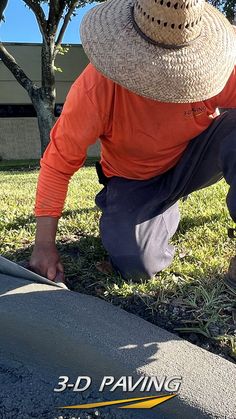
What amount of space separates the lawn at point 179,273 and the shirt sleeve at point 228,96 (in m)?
0.78

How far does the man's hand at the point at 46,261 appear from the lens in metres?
2.35

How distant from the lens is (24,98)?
62.3ft

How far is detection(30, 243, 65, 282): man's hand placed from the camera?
2346 mm

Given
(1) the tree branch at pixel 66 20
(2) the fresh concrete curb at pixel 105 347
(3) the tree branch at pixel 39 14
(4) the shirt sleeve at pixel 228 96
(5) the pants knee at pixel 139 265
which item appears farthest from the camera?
(1) the tree branch at pixel 66 20

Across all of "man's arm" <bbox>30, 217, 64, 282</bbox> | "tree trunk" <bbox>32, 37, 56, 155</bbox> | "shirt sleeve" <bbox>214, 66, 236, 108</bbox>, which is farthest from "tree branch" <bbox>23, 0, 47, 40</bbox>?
"man's arm" <bbox>30, 217, 64, 282</bbox>

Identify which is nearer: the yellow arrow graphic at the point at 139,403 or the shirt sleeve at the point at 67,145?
the yellow arrow graphic at the point at 139,403

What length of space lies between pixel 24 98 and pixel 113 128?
17.6 m

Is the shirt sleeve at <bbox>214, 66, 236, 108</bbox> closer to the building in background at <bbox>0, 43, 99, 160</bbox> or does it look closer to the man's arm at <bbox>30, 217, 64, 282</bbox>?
the man's arm at <bbox>30, 217, 64, 282</bbox>

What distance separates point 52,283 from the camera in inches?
88.9

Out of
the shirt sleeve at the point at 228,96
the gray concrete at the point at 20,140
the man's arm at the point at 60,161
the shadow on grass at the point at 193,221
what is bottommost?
the gray concrete at the point at 20,140

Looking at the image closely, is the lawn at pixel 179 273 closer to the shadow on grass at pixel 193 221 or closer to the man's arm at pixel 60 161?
the shadow on grass at pixel 193 221

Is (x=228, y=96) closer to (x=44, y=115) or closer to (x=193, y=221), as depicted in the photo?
(x=193, y=221)

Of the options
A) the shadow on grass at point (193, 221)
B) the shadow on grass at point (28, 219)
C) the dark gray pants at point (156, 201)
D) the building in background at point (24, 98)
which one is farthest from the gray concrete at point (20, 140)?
the dark gray pants at point (156, 201)

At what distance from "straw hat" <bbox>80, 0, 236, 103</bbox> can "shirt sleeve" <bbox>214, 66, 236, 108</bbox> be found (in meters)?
0.31
